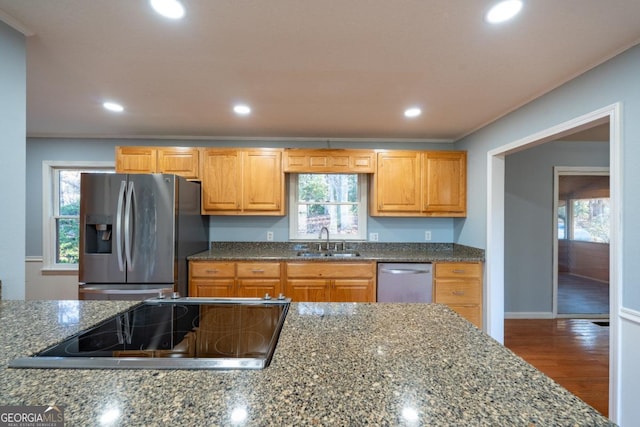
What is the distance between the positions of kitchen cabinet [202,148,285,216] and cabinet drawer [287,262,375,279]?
698mm

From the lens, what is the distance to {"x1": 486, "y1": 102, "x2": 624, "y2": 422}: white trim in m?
1.65

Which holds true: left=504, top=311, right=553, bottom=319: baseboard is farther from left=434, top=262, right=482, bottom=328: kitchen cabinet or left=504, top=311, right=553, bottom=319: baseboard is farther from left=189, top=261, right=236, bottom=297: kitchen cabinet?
left=189, top=261, right=236, bottom=297: kitchen cabinet

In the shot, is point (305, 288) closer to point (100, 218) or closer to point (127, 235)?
point (127, 235)

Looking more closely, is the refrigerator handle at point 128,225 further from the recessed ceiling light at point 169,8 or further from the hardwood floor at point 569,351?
the hardwood floor at point 569,351

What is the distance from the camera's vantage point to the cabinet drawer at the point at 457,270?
305 centimetres

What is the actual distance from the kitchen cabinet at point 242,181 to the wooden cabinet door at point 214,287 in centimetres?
81

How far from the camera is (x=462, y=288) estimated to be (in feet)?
10.0

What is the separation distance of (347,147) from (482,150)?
155 centimetres

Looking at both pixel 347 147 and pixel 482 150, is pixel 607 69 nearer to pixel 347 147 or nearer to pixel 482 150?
pixel 482 150

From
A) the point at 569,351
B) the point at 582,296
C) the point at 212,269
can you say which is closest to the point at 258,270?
the point at 212,269

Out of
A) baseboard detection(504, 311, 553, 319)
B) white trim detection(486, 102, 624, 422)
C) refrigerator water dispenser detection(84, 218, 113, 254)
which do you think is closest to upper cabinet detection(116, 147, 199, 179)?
refrigerator water dispenser detection(84, 218, 113, 254)

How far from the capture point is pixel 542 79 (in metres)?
2.04

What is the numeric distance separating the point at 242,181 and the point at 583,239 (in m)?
8.16

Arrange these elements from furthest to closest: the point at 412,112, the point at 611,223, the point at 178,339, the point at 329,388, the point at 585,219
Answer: the point at 585,219
the point at 412,112
the point at 611,223
the point at 178,339
the point at 329,388
